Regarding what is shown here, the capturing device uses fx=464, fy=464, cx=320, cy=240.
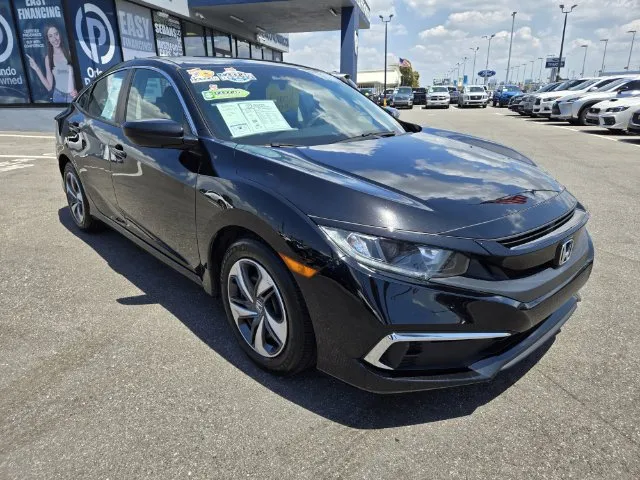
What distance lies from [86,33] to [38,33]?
1643 millimetres

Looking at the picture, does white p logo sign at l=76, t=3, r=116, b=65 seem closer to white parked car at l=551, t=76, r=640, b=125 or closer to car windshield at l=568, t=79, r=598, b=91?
white parked car at l=551, t=76, r=640, b=125

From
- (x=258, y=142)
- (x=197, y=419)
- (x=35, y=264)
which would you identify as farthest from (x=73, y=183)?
(x=197, y=419)

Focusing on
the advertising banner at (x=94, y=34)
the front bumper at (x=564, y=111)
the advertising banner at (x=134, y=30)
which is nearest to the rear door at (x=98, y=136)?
the advertising banner at (x=94, y=34)

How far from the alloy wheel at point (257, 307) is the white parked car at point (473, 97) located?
3495cm

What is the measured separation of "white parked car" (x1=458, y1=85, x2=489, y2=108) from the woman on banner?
89.2 ft

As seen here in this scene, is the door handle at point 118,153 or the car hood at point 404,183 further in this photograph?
the door handle at point 118,153

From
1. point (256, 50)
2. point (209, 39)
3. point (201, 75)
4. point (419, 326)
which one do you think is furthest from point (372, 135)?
point (256, 50)

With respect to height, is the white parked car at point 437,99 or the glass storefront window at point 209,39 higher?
the glass storefront window at point 209,39

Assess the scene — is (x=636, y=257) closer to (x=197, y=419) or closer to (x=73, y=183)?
(x=197, y=419)

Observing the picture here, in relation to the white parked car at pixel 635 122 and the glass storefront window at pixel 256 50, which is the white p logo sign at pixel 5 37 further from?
the white parked car at pixel 635 122

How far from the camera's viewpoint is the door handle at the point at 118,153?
3306 mm

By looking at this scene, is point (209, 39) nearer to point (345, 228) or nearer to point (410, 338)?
point (345, 228)

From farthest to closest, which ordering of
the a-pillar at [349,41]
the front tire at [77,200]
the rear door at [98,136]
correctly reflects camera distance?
1. the a-pillar at [349,41]
2. the front tire at [77,200]
3. the rear door at [98,136]

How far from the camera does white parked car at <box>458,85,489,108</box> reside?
111 ft
